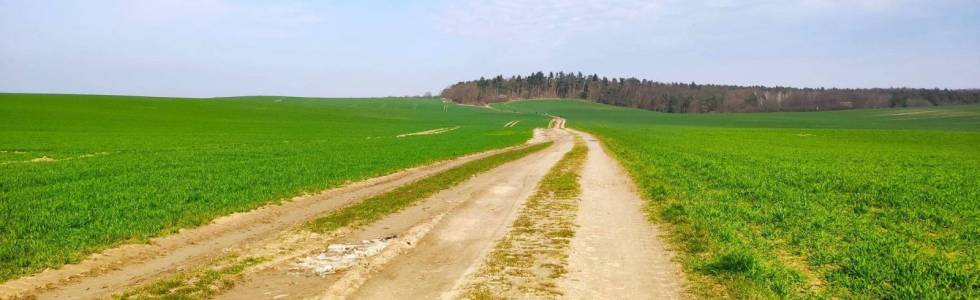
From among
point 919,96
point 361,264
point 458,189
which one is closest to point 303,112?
point 458,189

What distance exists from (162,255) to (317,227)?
10.5 feet

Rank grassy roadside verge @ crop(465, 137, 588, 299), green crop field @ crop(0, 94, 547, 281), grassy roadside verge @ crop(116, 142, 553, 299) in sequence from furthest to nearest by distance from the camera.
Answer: green crop field @ crop(0, 94, 547, 281), grassy roadside verge @ crop(465, 137, 588, 299), grassy roadside verge @ crop(116, 142, 553, 299)

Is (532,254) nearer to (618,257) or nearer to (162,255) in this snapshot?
(618,257)

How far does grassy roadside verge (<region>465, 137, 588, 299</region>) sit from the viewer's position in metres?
7.79

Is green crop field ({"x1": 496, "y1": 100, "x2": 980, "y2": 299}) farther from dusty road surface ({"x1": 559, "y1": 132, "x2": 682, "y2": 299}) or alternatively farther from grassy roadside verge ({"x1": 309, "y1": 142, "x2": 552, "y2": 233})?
grassy roadside verge ({"x1": 309, "y1": 142, "x2": 552, "y2": 233})

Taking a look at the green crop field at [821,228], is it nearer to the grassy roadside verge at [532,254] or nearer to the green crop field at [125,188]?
the grassy roadside verge at [532,254]

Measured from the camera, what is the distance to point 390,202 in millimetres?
15969

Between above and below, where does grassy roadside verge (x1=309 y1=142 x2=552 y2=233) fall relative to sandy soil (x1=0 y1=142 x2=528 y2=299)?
below

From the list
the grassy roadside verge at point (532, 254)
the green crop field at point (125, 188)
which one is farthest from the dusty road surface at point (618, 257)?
the green crop field at point (125, 188)

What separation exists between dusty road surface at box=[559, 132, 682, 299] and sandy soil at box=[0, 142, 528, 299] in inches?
252

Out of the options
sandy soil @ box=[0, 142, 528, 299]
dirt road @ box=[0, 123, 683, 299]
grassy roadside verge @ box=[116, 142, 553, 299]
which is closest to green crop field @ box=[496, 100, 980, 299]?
dirt road @ box=[0, 123, 683, 299]

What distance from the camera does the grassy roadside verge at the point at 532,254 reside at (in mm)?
7793

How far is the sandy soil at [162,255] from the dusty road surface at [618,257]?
640 centimetres

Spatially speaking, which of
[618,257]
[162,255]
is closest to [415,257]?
[618,257]
